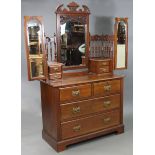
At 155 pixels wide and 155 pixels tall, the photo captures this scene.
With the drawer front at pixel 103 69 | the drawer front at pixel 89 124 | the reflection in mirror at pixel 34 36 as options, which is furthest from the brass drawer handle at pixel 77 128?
the reflection in mirror at pixel 34 36

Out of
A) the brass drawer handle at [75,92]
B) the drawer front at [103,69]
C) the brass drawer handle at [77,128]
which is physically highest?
the drawer front at [103,69]

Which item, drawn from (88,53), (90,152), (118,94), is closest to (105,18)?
(88,53)

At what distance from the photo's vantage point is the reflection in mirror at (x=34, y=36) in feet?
8.87

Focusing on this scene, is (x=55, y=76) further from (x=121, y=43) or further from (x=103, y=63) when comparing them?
(x=121, y=43)

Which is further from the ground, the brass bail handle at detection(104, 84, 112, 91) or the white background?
the white background

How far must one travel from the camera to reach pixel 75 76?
3246 millimetres

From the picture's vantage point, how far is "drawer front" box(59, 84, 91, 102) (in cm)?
275

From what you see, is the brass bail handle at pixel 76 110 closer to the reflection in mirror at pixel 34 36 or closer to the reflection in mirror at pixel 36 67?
the reflection in mirror at pixel 36 67

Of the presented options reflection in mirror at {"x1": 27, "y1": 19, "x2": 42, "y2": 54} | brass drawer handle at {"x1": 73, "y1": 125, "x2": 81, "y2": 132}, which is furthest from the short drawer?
brass drawer handle at {"x1": 73, "y1": 125, "x2": 81, "y2": 132}

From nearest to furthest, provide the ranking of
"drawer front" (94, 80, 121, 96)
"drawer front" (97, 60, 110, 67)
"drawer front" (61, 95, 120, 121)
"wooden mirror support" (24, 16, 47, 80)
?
"wooden mirror support" (24, 16, 47, 80) < "drawer front" (61, 95, 120, 121) < "drawer front" (94, 80, 121, 96) < "drawer front" (97, 60, 110, 67)

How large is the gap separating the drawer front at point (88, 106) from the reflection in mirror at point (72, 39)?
59 centimetres

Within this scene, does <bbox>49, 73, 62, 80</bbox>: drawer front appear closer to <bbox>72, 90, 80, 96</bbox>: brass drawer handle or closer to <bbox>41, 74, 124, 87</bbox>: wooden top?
<bbox>41, 74, 124, 87</bbox>: wooden top
